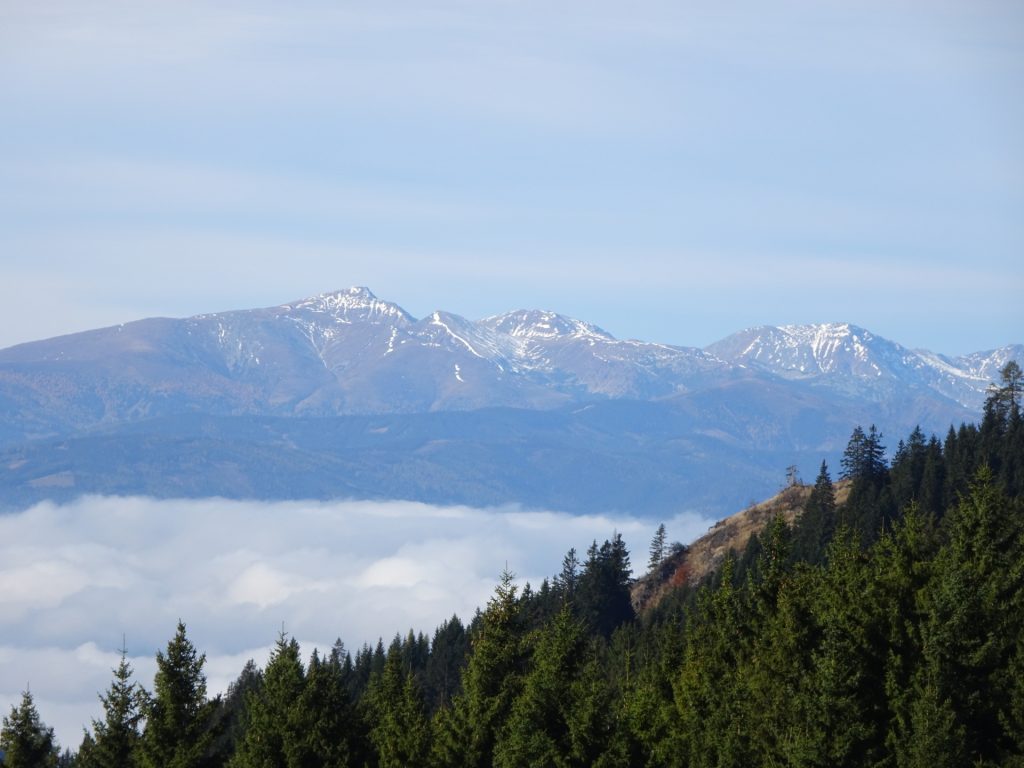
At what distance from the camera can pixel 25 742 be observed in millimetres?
52312

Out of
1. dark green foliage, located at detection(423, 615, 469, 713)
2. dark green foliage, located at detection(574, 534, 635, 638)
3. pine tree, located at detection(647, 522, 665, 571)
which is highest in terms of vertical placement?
pine tree, located at detection(647, 522, 665, 571)

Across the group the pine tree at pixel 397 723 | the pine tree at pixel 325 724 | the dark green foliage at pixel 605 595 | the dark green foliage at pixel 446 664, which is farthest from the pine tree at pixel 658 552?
the pine tree at pixel 325 724

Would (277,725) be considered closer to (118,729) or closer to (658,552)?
(118,729)

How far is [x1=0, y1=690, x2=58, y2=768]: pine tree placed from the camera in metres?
52.1

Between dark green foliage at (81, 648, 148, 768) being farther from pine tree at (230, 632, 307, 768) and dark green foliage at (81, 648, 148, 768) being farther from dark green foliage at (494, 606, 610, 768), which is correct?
dark green foliage at (494, 606, 610, 768)

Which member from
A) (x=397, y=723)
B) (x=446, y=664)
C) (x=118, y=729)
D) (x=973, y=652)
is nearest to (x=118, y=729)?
(x=118, y=729)

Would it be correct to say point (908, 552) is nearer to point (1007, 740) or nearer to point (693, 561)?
point (1007, 740)

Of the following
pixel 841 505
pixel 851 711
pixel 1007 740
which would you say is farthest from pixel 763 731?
pixel 841 505

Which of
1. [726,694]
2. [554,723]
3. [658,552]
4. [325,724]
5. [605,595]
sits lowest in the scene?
[554,723]

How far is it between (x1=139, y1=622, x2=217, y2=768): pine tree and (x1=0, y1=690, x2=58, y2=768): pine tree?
4653 mm

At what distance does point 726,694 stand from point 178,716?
2051cm

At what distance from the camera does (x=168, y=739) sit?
50.2m

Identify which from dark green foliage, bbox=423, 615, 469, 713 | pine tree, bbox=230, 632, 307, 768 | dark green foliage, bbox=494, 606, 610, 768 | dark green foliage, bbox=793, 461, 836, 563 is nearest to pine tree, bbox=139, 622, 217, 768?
pine tree, bbox=230, 632, 307, 768

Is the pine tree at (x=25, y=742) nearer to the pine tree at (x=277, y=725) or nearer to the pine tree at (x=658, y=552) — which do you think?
the pine tree at (x=277, y=725)
